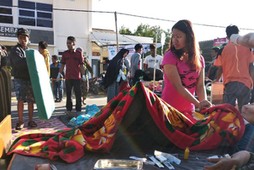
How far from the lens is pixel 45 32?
16031mm

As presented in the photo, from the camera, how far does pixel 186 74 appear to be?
2299mm

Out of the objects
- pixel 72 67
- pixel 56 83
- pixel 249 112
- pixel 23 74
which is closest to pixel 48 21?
pixel 56 83

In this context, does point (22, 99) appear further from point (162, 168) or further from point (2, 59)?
point (162, 168)

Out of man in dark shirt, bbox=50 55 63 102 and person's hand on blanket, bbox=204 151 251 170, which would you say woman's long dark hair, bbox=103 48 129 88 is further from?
person's hand on blanket, bbox=204 151 251 170

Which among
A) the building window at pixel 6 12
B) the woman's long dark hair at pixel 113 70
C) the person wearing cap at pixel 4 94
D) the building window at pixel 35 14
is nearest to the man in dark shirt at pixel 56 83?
the woman's long dark hair at pixel 113 70

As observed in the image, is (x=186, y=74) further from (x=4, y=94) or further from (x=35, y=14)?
(x=35, y=14)

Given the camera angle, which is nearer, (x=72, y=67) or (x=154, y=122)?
(x=154, y=122)

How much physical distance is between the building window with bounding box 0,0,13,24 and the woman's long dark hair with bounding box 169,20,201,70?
1452cm

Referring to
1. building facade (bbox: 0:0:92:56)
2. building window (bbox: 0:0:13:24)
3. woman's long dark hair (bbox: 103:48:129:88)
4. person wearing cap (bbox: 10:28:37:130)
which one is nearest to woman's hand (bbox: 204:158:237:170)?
person wearing cap (bbox: 10:28:37:130)

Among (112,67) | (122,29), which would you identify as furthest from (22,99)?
(122,29)

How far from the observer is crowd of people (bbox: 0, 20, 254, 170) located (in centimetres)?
179

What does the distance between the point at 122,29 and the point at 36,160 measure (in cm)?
3987

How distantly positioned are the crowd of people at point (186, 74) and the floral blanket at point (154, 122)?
13 centimetres

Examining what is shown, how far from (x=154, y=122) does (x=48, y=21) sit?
15560 millimetres
